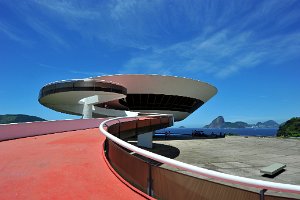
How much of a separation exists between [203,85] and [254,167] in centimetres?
4223

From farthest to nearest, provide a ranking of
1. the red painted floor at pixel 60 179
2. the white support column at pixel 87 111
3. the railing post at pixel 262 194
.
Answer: the white support column at pixel 87 111, the red painted floor at pixel 60 179, the railing post at pixel 262 194

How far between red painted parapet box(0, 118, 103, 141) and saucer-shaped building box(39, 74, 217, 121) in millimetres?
14729

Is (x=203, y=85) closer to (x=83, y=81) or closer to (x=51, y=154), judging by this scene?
(x=83, y=81)

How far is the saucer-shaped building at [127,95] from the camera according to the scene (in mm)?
36969

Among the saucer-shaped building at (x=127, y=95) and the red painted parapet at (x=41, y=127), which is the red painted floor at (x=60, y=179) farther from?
the saucer-shaped building at (x=127, y=95)

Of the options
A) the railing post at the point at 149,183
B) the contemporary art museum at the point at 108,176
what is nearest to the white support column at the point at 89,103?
the contemporary art museum at the point at 108,176

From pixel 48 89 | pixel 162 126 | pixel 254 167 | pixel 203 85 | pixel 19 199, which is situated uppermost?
pixel 203 85

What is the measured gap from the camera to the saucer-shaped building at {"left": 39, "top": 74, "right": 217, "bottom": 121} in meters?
37.0

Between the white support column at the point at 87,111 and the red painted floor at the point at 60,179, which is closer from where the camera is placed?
the red painted floor at the point at 60,179

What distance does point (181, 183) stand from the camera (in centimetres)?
365

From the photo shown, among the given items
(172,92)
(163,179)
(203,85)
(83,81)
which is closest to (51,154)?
(163,179)

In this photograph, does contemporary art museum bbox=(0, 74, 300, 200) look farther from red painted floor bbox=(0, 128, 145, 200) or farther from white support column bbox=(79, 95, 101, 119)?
white support column bbox=(79, 95, 101, 119)

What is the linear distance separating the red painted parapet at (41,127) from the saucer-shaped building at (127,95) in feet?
48.3

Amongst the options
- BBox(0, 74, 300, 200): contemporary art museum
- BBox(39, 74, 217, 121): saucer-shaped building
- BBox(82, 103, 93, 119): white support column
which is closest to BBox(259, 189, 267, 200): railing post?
BBox(0, 74, 300, 200): contemporary art museum
